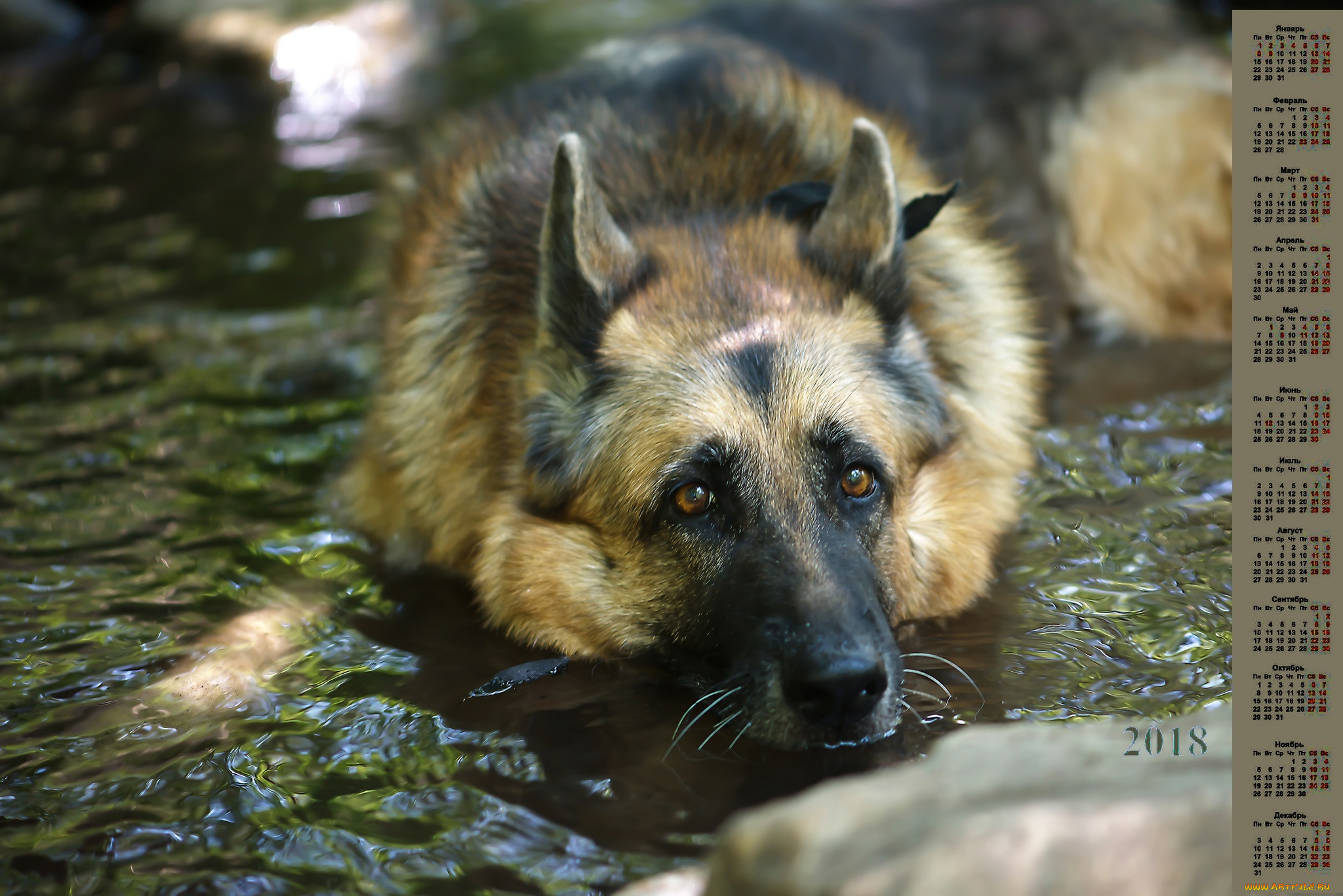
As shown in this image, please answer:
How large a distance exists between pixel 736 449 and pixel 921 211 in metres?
1.33

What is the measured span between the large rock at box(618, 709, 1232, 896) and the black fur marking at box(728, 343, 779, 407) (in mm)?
1478

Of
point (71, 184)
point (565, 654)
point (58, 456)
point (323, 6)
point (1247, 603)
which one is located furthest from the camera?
point (323, 6)

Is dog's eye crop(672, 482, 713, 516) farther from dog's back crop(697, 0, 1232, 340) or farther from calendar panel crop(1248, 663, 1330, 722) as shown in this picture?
dog's back crop(697, 0, 1232, 340)

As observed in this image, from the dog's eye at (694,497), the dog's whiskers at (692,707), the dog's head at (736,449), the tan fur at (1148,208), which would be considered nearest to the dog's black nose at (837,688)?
the dog's head at (736,449)

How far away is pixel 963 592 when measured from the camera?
4387 millimetres

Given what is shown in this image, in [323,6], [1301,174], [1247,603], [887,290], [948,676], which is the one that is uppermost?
[323,6]

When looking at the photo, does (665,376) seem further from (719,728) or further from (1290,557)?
(1290,557)

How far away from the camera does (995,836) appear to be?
226 centimetres

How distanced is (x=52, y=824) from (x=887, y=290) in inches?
125

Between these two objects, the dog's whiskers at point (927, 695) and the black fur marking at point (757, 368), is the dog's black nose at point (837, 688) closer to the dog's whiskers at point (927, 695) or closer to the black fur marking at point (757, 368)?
the dog's whiskers at point (927, 695)

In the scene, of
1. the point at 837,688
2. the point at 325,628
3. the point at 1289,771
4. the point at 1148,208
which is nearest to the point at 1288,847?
the point at 1289,771

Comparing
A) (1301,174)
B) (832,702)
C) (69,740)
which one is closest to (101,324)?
(69,740)

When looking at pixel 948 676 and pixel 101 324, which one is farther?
pixel 101 324

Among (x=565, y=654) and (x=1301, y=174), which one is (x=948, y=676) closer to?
(x=565, y=654)
